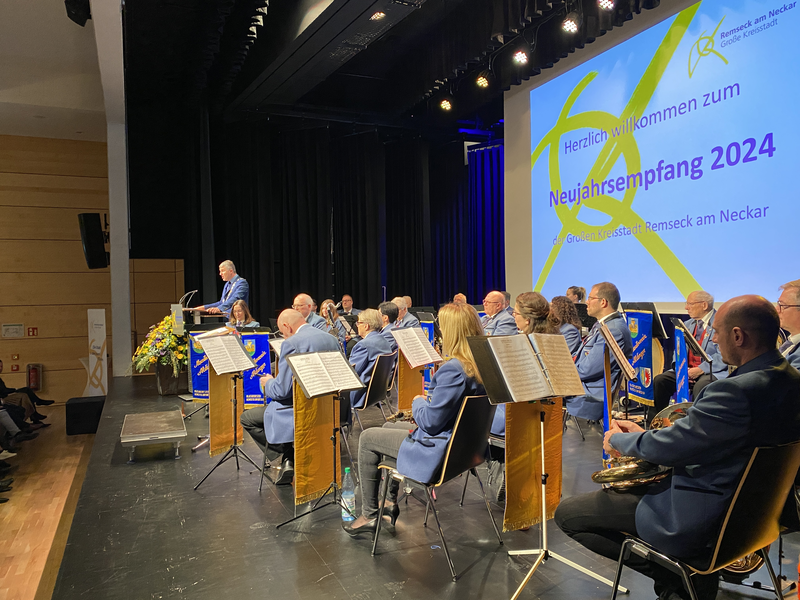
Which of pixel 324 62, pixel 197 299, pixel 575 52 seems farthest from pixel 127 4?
pixel 575 52

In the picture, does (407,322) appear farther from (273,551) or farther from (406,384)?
(273,551)

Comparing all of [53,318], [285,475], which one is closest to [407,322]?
[285,475]

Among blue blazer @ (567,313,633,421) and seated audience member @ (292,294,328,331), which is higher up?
seated audience member @ (292,294,328,331)

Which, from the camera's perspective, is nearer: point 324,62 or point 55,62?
point 324,62

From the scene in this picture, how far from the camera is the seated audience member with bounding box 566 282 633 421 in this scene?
3.91m

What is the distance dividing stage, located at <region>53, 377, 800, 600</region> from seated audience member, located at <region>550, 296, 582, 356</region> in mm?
945

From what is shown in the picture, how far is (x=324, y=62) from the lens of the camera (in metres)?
7.80

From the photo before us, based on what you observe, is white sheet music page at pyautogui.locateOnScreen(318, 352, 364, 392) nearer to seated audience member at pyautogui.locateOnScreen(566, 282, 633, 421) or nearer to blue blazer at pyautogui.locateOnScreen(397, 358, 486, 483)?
blue blazer at pyautogui.locateOnScreen(397, 358, 486, 483)

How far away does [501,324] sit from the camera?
5.39 m

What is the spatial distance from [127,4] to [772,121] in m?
6.86

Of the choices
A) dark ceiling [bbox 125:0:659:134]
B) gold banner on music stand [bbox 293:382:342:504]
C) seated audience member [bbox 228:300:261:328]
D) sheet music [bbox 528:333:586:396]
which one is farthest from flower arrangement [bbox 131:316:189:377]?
sheet music [bbox 528:333:586:396]

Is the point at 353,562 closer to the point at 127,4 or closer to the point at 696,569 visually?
the point at 696,569

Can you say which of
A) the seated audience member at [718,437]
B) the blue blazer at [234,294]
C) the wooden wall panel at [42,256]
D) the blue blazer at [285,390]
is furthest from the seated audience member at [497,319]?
the wooden wall panel at [42,256]

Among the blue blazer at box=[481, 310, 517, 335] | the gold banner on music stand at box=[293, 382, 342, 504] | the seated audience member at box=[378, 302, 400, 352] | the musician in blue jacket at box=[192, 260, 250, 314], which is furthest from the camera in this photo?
the musician in blue jacket at box=[192, 260, 250, 314]
